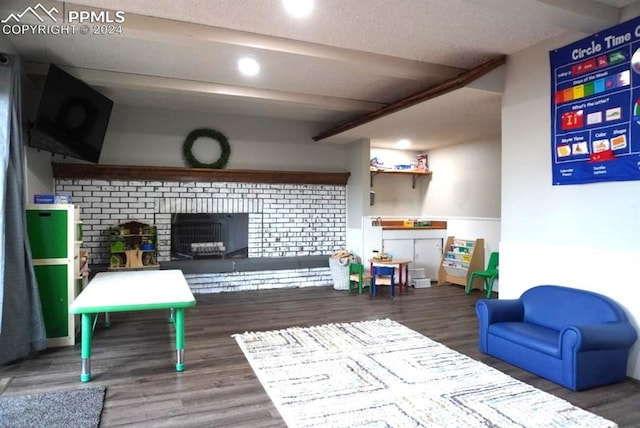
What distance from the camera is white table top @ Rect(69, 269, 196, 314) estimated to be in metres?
2.86

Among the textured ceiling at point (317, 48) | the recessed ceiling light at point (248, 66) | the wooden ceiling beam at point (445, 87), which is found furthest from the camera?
the recessed ceiling light at point (248, 66)

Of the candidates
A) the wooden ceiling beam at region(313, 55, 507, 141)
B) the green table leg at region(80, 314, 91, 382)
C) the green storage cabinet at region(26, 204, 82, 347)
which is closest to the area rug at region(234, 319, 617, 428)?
the green table leg at region(80, 314, 91, 382)

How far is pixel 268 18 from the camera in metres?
3.34

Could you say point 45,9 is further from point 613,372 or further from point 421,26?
point 613,372

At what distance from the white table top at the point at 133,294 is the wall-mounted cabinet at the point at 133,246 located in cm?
167

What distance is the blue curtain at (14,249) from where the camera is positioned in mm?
3309

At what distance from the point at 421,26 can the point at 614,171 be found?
1913mm

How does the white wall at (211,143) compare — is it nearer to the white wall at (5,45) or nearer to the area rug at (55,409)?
the white wall at (5,45)

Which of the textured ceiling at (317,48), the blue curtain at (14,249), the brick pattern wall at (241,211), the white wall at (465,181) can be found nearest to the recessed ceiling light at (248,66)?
the textured ceiling at (317,48)

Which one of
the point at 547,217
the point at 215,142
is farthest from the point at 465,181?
the point at 215,142

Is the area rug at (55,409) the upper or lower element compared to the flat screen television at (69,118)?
lower

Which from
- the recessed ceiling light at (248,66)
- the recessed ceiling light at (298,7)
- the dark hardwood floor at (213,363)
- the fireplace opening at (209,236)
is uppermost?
the recessed ceiling light at (248,66)

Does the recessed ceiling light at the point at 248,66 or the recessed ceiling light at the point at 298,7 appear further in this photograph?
the recessed ceiling light at the point at 248,66

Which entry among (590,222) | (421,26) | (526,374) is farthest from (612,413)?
(421,26)
